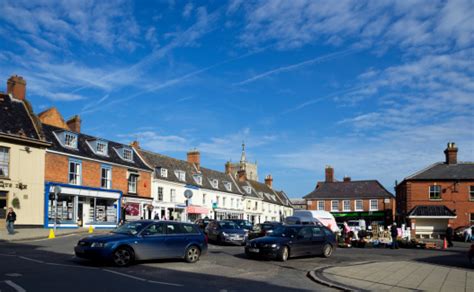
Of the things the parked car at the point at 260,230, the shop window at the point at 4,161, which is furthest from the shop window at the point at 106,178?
the parked car at the point at 260,230

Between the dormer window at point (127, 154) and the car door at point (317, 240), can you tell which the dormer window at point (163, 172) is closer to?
the dormer window at point (127, 154)

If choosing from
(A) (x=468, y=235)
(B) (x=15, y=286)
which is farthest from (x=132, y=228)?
(A) (x=468, y=235)

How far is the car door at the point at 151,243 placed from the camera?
15164mm

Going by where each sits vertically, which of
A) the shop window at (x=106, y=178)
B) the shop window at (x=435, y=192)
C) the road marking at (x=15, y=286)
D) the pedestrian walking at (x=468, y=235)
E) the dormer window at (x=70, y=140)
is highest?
the dormer window at (x=70, y=140)

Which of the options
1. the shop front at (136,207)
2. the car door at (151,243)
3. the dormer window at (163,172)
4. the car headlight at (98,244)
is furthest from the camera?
the dormer window at (163,172)

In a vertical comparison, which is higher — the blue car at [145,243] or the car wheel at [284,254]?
the blue car at [145,243]

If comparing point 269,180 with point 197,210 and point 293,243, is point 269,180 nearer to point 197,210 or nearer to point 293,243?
point 197,210

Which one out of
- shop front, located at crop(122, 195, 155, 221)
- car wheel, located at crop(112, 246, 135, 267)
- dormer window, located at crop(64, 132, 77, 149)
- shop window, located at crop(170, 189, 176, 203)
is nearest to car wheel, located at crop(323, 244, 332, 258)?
car wheel, located at crop(112, 246, 135, 267)

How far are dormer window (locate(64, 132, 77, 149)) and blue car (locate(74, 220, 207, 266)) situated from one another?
24.1 m

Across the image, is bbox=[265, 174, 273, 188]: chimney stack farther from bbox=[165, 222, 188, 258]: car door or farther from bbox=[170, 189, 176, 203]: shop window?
bbox=[165, 222, 188, 258]: car door

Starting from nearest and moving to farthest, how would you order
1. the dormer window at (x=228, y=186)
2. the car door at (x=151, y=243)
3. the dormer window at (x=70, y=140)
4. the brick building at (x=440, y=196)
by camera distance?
the car door at (x=151, y=243)
the dormer window at (x=70, y=140)
the brick building at (x=440, y=196)
the dormer window at (x=228, y=186)

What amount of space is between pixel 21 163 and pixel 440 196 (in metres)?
37.9

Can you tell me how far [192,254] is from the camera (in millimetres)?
16719

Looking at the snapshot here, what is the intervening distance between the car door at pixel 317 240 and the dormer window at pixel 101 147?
26177 mm
